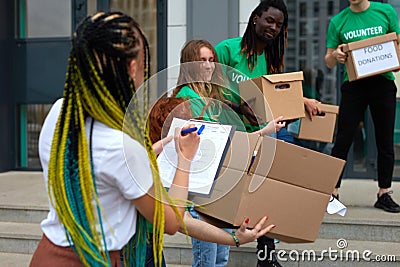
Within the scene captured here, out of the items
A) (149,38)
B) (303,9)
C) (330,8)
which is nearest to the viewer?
(330,8)

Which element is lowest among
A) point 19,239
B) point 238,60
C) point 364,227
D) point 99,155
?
point 19,239

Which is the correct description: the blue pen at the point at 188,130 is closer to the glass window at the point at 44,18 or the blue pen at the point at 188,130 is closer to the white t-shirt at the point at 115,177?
the white t-shirt at the point at 115,177

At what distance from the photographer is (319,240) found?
379 cm

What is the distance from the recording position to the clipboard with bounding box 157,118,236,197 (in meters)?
1.79

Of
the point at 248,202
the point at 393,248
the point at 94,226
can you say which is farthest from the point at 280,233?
the point at 393,248

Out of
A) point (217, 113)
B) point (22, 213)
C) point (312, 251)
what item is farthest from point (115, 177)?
point (22, 213)

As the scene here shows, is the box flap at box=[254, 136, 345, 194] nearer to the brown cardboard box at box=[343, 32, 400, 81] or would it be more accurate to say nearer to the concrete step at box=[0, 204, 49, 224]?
the brown cardboard box at box=[343, 32, 400, 81]

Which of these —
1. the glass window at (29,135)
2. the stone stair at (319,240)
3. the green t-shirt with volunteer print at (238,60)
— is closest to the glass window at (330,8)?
the stone stair at (319,240)

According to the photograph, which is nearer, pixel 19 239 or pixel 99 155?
pixel 99 155

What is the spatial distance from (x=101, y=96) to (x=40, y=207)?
3.15 metres

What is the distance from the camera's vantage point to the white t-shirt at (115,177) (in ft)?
4.62

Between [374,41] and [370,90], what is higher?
[374,41]

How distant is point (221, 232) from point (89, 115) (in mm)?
796

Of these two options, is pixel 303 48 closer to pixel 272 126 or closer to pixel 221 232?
pixel 272 126
